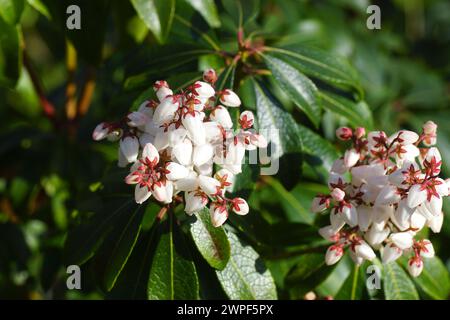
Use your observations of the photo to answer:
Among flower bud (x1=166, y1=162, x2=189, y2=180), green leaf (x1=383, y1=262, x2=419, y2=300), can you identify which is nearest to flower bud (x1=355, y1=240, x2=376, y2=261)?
green leaf (x1=383, y1=262, x2=419, y2=300)

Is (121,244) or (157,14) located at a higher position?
(157,14)

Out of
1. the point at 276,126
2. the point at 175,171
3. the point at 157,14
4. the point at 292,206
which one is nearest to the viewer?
the point at 175,171

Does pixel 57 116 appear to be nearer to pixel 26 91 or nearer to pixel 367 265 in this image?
pixel 26 91

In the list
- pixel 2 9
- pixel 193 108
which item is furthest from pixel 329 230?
pixel 2 9

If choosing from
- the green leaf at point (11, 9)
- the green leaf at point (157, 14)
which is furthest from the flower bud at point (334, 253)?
the green leaf at point (11, 9)

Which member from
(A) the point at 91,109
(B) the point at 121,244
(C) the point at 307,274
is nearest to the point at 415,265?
(C) the point at 307,274

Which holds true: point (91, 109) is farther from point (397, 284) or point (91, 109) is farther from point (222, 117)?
point (397, 284)
